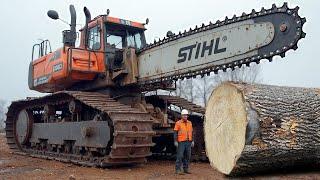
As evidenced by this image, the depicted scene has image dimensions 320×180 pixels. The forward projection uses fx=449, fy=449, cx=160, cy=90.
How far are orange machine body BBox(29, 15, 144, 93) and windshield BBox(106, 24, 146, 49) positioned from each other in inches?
6.1

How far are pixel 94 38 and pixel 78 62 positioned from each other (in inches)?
34.1

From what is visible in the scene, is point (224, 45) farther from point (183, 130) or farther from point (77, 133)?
point (77, 133)

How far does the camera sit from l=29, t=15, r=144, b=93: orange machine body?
10859mm

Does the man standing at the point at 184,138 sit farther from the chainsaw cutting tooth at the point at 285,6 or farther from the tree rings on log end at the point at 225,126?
the chainsaw cutting tooth at the point at 285,6

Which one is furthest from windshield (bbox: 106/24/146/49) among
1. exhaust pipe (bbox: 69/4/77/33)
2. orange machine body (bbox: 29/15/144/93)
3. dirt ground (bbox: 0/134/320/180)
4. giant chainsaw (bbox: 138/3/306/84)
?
dirt ground (bbox: 0/134/320/180)

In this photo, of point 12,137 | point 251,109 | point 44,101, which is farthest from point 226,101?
point 12,137

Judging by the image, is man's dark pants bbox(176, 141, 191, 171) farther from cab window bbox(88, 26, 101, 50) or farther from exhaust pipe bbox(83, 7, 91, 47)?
exhaust pipe bbox(83, 7, 91, 47)

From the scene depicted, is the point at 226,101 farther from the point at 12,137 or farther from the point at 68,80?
the point at 12,137

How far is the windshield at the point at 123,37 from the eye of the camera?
11336 millimetres

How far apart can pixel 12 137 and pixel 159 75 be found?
7.49 metres

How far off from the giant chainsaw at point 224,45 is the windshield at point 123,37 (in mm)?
1544

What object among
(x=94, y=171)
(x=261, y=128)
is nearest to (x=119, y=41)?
(x=94, y=171)

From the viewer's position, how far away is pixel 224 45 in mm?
7758

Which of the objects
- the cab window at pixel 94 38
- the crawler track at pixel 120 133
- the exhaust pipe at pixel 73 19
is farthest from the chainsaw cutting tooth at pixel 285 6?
the exhaust pipe at pixel 73 19
